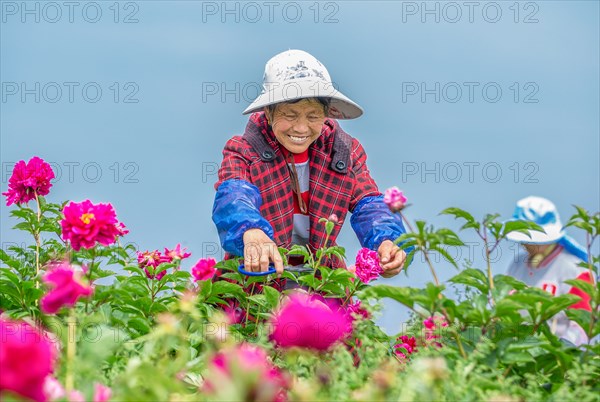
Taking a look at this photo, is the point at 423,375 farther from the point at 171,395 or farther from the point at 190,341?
the point at 190,341

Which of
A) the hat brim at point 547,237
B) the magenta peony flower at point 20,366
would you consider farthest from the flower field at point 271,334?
the hat brim at point 547,237

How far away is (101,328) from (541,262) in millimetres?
3886

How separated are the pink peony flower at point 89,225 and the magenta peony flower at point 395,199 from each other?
96cm

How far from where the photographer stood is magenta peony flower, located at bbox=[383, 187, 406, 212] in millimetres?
2244

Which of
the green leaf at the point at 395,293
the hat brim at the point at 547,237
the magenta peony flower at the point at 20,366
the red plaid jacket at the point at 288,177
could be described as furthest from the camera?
the hat brim at the point at 547,237

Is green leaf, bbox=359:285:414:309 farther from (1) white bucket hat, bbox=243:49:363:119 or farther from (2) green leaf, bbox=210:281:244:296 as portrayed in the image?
(1) white bucket hat, bbox=243:49:363:119

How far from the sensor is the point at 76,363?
1616mm

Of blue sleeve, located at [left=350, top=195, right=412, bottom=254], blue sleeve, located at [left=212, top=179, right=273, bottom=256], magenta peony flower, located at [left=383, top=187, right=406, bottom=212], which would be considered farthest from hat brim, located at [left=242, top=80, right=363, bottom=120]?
magenta peony flower, located at [left=383, top=187, right=406, bottom=212]

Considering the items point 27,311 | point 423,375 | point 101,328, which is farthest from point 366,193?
point 423,375

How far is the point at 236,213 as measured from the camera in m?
3.26

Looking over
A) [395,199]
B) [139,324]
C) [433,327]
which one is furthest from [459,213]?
[139,324]

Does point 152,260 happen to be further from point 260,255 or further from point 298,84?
point 298,84

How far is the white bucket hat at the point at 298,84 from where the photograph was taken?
3.52 m

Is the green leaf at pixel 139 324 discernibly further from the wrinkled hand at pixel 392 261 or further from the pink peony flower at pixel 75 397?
the pink peony flower at pixel 75 397
